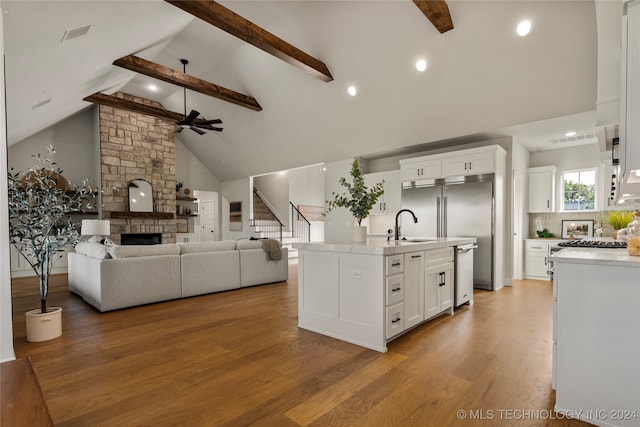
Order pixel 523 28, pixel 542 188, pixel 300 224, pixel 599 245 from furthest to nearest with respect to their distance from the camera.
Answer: pixel 300 224, pixel 542 188, pixel 523 28, pixel 599 245

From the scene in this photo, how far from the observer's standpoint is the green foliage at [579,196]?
613cm

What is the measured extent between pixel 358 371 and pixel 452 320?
176cm

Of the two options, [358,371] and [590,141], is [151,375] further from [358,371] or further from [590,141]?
[590,141]

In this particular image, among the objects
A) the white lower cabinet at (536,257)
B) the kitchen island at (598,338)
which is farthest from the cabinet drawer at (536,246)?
the kitchen island at (598,338)

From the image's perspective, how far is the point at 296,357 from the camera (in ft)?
8.70

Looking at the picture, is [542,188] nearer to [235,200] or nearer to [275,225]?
[275,225]

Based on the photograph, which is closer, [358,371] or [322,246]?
[358,371]

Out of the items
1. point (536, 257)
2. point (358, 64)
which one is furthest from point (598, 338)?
point (536, 257)

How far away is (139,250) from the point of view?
4.29m

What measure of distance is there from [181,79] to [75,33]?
287 centimetres

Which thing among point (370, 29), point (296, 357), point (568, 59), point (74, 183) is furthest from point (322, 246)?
point (74, 183)

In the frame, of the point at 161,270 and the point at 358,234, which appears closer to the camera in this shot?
the point at 358,234

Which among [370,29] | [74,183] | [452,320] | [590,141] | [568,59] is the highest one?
[370,29]

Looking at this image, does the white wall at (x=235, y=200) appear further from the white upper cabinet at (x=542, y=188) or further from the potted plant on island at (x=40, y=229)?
the white upper cabinet at (x=542, y=188)
